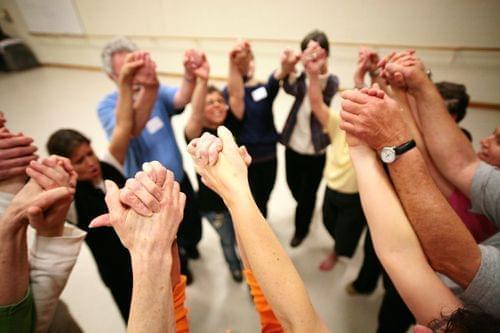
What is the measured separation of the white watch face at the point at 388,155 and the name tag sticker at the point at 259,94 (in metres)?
1.23

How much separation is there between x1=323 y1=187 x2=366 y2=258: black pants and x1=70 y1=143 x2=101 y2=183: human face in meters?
1.42

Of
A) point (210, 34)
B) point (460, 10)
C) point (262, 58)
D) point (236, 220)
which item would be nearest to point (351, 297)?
point (236, 220)

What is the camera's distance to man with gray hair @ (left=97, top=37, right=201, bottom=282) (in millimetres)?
A: 1334

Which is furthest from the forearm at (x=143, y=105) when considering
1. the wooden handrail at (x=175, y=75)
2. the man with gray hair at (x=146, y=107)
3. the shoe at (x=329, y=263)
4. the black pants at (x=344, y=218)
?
the wooden handrail at (x=175, y=75)

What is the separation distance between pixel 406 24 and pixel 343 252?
3766mm

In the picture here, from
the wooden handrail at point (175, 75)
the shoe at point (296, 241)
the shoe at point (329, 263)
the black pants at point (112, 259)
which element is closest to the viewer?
the black pants at point (112, 259)

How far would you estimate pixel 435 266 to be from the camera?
2.50ft

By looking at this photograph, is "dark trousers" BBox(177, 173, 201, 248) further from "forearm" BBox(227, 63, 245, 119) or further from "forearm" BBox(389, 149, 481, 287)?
"forearm" BBox(389, 149, 481, 287)

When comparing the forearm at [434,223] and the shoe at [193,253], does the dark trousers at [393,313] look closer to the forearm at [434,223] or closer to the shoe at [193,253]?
the forearm at [434,223]

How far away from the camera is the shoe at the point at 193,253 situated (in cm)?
220

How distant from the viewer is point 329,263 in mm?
2102

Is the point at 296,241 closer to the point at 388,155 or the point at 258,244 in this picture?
the point at 388,155

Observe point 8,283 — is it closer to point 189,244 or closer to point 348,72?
point 189,244

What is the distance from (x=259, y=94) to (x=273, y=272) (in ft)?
4.92
